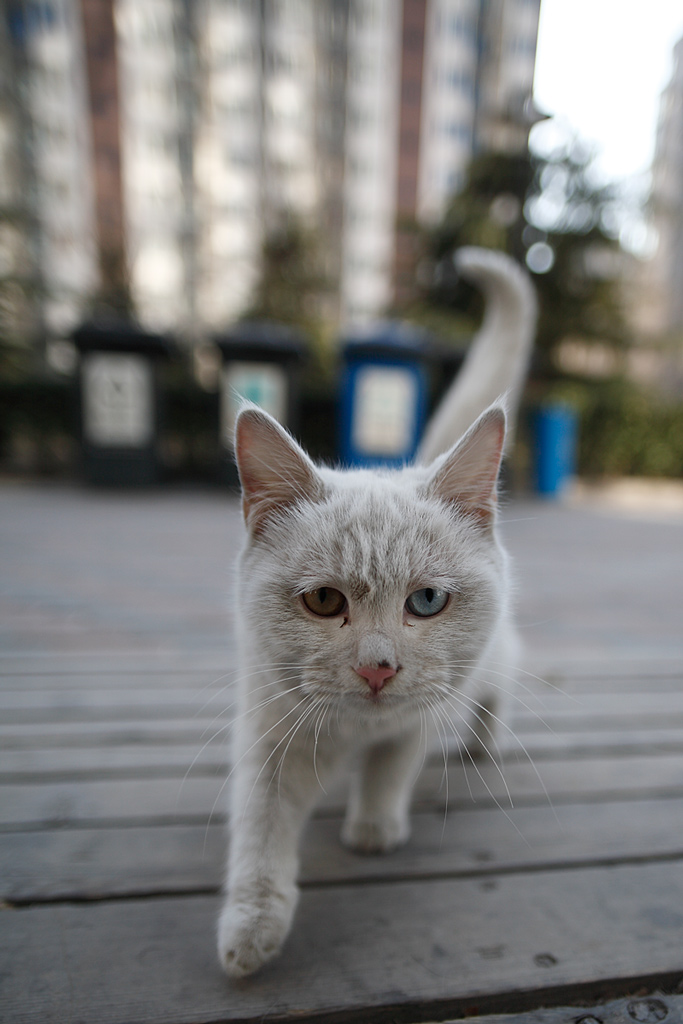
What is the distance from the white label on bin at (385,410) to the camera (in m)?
5.94

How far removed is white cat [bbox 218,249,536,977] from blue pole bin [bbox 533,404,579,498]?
21.8 feet

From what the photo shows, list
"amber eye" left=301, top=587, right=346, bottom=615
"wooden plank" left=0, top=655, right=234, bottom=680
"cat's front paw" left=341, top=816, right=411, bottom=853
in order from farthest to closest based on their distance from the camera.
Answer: "wooden plank" left=0, top=655, right=234, bottom=680 < "cat's front paw" left=341, top=816, right=411, bottom=853 < "amber eye" left=301, top=587, right=346, bottom=615

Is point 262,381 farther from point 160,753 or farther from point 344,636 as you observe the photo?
point 344,636

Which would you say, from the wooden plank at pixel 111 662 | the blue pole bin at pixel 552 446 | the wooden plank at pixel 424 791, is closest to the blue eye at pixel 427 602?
the wooden plank at pixel 424 791

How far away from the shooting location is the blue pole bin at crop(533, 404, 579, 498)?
716 centimetres

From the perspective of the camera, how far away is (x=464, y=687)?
100 centimetres

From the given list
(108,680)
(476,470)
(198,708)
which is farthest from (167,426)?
(476,470)

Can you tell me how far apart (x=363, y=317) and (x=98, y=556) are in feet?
68.1

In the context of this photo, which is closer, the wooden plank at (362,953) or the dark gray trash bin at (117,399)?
the wooden plank at (362,953)

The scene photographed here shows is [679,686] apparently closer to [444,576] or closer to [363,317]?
[444,576]

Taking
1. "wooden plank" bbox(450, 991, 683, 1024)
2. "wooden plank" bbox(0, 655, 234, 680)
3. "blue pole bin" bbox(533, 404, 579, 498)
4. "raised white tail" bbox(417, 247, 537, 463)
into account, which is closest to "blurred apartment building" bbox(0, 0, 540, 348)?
"blue pole bin" bbox(533, 404, 579, 498)

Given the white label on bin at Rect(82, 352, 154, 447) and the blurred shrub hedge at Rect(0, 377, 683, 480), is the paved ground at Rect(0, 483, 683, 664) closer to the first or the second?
the white label on bin at Rect(82, 352, 154, 447)

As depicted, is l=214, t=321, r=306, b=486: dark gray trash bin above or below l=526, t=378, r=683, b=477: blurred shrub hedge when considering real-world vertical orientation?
above

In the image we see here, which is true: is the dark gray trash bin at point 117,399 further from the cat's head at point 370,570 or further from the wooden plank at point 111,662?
the cat's head at point 370,570
